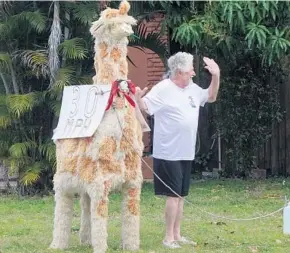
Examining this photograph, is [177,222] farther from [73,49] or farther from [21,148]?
[21,148]

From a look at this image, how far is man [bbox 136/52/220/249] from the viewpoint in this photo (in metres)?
8.15

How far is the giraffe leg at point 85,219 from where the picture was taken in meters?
8.24

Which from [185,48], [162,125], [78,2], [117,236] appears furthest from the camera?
[185,48]

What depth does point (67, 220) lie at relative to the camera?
8.02m

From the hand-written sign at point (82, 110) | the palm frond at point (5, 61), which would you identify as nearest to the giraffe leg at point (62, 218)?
the hand-written sign at point (82, 110)

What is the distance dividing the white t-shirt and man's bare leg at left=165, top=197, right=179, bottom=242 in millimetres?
434

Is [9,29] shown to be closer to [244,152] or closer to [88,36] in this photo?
[88,36]

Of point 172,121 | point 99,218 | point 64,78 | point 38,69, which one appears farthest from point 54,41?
point 99,218

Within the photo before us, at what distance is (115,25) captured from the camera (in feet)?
25.2

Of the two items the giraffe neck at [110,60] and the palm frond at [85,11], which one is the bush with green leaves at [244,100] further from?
the giraffe neck at [110,60]

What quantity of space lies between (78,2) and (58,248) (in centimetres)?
525

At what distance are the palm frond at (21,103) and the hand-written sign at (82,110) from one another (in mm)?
3958

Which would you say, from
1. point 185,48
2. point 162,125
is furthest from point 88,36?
point 162,125

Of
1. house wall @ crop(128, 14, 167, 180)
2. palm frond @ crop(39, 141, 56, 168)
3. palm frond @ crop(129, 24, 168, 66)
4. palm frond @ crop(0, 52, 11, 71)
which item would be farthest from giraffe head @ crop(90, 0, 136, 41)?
house wall @ crop(128, 14, 167, 180)
